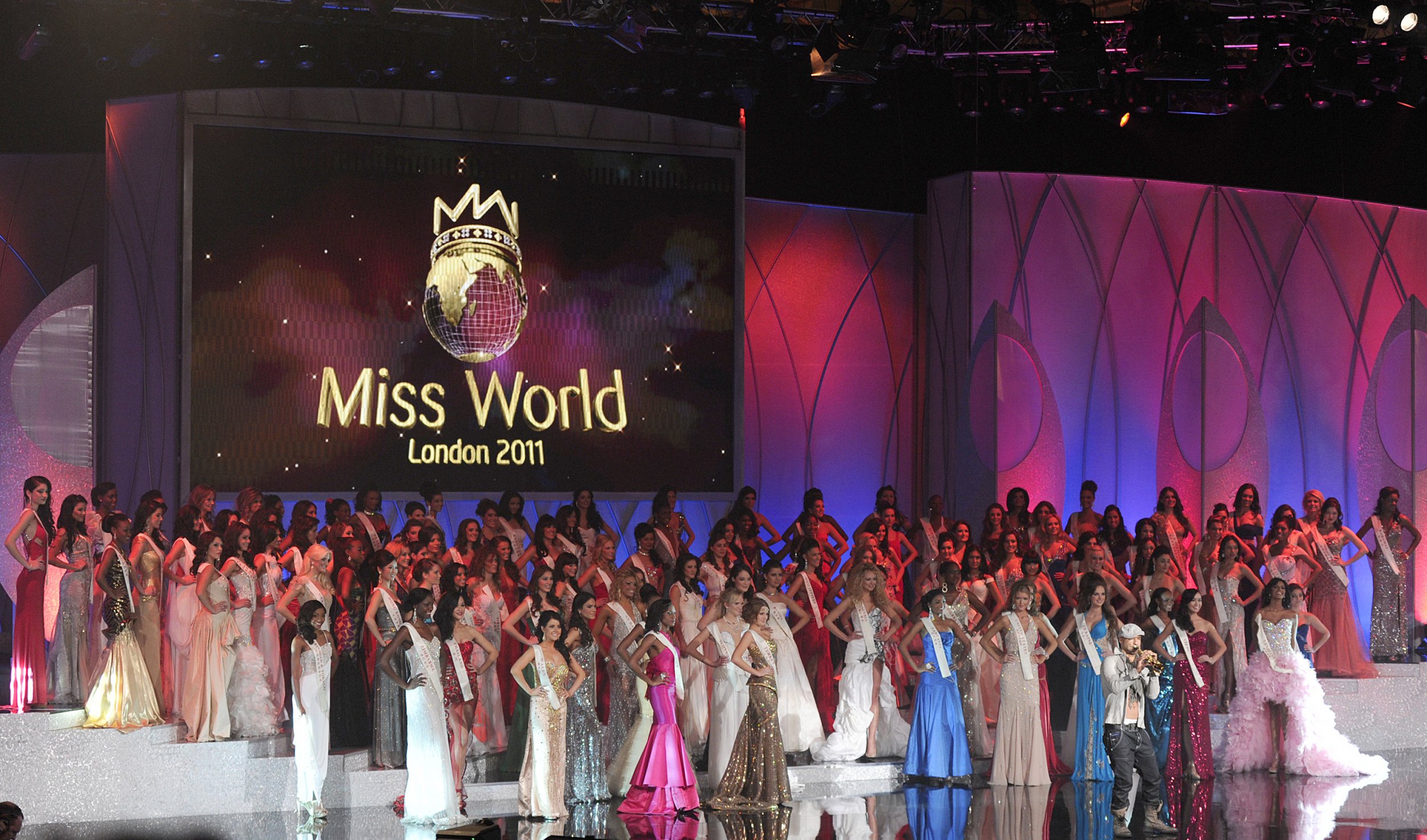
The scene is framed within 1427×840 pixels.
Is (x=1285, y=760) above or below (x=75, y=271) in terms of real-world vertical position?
below

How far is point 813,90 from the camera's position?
13.7 metres

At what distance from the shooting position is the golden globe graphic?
1307 centimetres

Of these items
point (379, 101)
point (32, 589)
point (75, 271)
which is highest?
point (379, 101)

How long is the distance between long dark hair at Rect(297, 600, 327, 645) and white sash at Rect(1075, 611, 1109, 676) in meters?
4.61

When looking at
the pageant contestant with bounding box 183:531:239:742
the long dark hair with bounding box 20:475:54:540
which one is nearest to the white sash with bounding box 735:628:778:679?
the pageant contestant with bounding box 183:531:239:742

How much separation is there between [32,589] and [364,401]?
A: 141 inches

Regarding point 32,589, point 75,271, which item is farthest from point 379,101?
point 32,589

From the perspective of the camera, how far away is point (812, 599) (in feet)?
35.8

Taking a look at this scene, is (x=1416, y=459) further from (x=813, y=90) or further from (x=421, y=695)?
(x=421, y=695)

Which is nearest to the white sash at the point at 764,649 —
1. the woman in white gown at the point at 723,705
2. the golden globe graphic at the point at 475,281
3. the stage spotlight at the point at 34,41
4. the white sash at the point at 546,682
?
the woman in white gown at the point at 723,705

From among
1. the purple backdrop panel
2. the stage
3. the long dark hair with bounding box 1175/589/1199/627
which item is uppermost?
the purple backdrop panel

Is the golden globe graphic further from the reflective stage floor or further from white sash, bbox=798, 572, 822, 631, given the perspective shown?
the reflective stage floor

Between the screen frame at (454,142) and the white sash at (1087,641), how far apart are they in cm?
431

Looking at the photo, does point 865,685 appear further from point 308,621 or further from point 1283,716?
point 308,621
